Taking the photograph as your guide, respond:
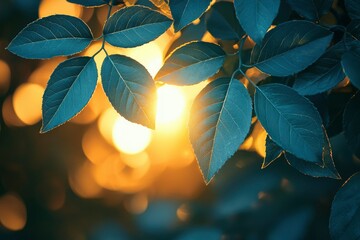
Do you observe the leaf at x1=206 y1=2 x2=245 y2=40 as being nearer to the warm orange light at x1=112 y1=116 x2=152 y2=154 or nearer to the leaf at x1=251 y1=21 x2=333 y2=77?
the leaf at x1=251 y1=21 x2=333 y2=77

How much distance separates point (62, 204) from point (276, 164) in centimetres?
126

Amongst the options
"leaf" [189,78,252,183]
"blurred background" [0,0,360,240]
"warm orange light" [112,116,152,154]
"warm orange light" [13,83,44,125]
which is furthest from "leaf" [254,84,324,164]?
"warm orange light" [13,83,44,125]

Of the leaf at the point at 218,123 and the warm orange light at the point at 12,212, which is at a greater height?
the leaf at the point at 218,123

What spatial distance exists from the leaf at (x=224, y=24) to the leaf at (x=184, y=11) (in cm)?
17

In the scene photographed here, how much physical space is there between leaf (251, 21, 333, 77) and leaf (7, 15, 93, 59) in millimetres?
193

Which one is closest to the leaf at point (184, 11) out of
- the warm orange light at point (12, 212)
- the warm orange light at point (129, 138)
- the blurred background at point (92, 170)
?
the blurred background at point (92, 170)

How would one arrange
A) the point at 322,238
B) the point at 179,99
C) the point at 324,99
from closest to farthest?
the point at 324,99, the point at 179,99, the point at 322,238

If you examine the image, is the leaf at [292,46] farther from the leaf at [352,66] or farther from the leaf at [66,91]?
the leaf at [66,91]

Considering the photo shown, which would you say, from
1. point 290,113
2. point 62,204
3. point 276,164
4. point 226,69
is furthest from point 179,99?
point 62,204

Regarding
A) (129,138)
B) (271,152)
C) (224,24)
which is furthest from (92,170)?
(271,152)

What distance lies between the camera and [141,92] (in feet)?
1.84

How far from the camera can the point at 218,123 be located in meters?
0.54

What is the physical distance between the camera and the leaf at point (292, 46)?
1.80ft

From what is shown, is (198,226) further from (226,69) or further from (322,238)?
(226,69)
